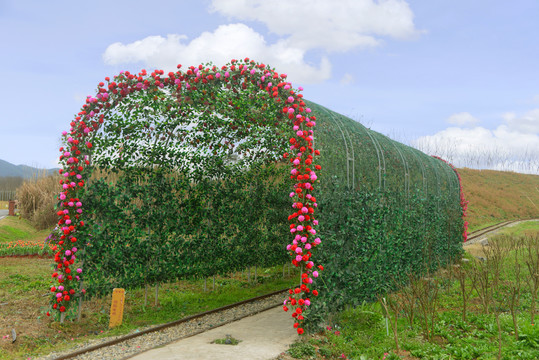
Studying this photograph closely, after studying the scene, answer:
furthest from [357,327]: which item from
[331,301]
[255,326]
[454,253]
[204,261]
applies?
[454,253]

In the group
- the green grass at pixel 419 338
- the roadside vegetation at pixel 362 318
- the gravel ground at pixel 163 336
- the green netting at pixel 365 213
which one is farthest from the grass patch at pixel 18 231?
the green grass at pixel 419 338

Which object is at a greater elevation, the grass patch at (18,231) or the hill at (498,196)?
the hill at (498,196)

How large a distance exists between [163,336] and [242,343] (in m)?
1.57

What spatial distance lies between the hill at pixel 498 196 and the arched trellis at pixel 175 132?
3015 cm

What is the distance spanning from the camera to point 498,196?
162 feet

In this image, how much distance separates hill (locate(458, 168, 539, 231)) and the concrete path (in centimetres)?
2993

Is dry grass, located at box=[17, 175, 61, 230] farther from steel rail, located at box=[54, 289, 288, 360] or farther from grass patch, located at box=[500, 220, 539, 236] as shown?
grass patch, located at box=[500, 220, 539, 236]

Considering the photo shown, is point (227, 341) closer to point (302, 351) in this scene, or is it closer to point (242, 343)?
point (242, 343)

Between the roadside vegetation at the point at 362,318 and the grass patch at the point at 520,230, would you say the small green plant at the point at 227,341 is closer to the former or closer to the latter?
the roadside vegetation at the point at 362,318

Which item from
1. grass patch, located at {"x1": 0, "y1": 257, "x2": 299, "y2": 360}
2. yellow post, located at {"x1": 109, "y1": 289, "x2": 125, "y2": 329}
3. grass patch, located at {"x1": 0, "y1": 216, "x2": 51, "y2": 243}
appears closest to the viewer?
grass patch, located at {"x1": 0, "y1": 257, "x2": 299, "y2": 360}

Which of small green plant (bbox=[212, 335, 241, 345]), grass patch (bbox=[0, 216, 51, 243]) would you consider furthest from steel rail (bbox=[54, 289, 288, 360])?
grass patch (bbox=[0, 216, 51, 243])

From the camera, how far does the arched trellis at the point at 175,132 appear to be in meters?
6.53

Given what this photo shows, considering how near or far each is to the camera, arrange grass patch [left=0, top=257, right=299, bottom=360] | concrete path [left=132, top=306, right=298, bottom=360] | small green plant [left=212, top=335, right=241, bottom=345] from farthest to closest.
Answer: grass patch [left=0, top=257, right=299, bottom=360] < small green plant [left=212, top=335, right=241, bottom=345] < concrete path [left=132, top=306, right=298, bottom=360]

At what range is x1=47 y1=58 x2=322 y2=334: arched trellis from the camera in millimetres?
6531
